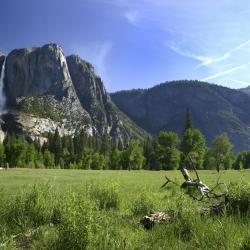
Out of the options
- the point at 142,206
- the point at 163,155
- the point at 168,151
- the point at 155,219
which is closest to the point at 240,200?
A: the point at 155,219

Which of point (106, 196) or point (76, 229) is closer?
point (76, 229)

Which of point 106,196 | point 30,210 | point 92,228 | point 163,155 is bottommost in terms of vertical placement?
point 92,228

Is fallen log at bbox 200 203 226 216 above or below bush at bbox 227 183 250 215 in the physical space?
below

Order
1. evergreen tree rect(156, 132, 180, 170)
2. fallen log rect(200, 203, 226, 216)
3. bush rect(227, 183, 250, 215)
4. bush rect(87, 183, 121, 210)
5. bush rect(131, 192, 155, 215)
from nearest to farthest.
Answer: fallen log rect(200, 203, 226, 216)
bush rect(227, 183, 250, 215)
bush rect(131, 192, 155, 215)
bush rect(87, 183, 121, 210)
evergreen tree rect(156, 132, 180, 170)

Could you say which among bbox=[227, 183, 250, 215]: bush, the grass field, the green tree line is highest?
the green tree line

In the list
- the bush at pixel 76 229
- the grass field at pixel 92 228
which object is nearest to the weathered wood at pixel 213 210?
the grass field at pixel 92 228

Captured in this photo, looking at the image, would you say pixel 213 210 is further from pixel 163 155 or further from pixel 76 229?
pixel 163 155

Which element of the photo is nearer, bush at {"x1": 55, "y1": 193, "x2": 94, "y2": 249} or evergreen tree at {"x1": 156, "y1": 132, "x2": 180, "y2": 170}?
bush at {"x1": 55, "y1": 193, "x2": 94, "y2": 249}

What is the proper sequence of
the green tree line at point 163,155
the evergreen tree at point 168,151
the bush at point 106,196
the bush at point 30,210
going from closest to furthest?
1. the bush at point 30,210
2. the bush at point 106,196
3. the green tree line at point 163,155
4. the evergreen tree at point 168,151

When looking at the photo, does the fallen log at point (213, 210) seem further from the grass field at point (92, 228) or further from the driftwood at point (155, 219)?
the driftwood at point (155, 219)

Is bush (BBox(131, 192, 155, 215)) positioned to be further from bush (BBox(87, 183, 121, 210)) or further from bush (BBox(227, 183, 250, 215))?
bush (BBox(227, 183, 250, 215))

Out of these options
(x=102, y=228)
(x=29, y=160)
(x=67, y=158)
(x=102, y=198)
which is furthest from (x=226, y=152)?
(x=102, y=228)

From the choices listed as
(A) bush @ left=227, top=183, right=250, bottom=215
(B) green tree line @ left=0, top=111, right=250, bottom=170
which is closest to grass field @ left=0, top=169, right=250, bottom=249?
(A) bush @ left=227, top=183, right=250, bottom=215

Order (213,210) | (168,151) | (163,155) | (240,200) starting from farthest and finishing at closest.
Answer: (163,155), (168,151), (240,200), (213,210)
